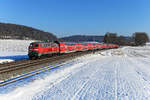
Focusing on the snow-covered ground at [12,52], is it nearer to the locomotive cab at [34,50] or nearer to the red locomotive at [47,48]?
the locomotive cab at [34,50]

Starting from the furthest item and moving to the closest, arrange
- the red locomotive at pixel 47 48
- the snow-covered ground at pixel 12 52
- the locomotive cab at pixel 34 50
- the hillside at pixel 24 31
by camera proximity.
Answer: the hillside at pixel 24 31 → the snow-covered ground at pixel 12 52 → the red locomotive at pixel 47 48 → the locomotive cab at pixel 34 50

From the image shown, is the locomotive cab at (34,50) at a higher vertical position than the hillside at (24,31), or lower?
lower

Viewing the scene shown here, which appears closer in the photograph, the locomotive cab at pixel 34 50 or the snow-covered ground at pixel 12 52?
the locomotive cab at pixel 34 50

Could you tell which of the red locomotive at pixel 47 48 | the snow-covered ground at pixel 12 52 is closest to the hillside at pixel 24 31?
the snow-covered ground at pixel 12 52

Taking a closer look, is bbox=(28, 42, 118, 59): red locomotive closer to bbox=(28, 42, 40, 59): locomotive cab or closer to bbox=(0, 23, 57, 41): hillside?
bbox=(28, 42, 40, 59): locomotive cab

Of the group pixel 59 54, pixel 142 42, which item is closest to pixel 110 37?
pixel 142 42

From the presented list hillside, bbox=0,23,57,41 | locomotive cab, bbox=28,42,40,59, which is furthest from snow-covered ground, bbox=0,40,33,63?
hillside, bbox=0,23,57,41

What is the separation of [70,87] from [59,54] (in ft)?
71.2

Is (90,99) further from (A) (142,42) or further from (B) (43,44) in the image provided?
(A) (142,42)

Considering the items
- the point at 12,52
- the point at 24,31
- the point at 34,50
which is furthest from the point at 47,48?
the point at 24,31

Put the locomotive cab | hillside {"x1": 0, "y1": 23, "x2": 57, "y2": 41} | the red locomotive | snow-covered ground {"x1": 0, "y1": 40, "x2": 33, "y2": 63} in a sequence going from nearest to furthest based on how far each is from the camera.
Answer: the locomotive cab → the red locomotive → snow-covered ground {"x1": 0, "y1": 40, "x2": 33, "y2": 63} → hillside {"x1": 0, "y1": 23, "x2": 57, "y2": 41}

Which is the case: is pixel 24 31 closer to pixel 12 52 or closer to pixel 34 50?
pixel 12 52

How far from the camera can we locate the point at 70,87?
9023 millimetres

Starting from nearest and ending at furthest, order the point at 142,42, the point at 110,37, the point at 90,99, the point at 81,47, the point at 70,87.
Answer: the point at 90,99, the point at 70,87, the point at 81,47, the point at 142,42, the point at 110,37
